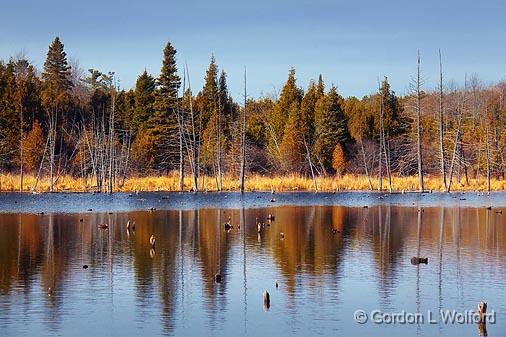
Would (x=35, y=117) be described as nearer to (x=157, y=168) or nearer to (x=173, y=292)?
(x=157, y=168)

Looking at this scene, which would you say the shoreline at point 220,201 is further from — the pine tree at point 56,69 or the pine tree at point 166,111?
the pine tree at point 56,69

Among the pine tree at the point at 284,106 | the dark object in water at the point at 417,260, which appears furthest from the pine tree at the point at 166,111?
the dark object in water at the point at 417,260

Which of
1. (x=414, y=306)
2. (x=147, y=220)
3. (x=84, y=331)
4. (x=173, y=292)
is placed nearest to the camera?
(x=84, y=331)

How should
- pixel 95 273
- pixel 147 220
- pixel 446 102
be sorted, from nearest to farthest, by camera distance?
pixel 95 273 → pixel 147 220 → pixel 446 102

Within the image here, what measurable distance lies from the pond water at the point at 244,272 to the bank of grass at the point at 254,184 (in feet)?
70.0

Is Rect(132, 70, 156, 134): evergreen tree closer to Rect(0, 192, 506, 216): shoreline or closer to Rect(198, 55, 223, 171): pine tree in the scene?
Rect(198, 55, 223, 171): pine tree

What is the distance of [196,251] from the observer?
27922mm

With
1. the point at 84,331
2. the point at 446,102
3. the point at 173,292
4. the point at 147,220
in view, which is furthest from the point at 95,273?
the point at 446,102

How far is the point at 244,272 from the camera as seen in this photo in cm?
2316

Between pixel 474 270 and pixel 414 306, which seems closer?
pixel 414 306

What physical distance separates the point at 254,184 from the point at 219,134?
18.5 feet

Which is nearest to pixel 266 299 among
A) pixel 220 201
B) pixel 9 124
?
pixel 220 201

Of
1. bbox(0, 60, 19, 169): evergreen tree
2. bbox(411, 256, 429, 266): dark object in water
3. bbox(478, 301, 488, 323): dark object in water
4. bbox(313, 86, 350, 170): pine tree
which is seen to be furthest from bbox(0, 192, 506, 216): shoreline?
bbox(478, 301, 488, 323): dark object in water

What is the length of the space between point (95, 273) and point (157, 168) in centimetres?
5309
